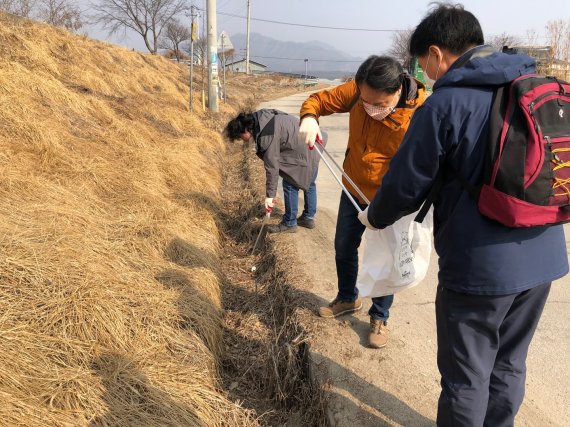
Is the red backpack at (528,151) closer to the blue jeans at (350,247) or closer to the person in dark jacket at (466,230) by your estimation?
the person in dark jacket at (466,230)

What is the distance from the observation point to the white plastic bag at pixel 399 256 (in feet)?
7.27

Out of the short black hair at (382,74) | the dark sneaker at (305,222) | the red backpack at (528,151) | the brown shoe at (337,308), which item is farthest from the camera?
the dark sneaker at (305,222)

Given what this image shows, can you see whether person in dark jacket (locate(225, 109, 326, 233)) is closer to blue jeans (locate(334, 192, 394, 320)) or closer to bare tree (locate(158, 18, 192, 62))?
blue jeans (locate(334, 192, 394, 320))

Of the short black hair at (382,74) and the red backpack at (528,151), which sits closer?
the red backpack at (528,151)

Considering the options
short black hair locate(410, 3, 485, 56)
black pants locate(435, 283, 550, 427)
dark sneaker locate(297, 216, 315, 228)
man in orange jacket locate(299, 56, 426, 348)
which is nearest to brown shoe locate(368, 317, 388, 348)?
man in orange jacket locate(299, 56, 426, 348)

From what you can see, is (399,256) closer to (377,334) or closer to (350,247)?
(350,247)

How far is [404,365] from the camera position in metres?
2.83

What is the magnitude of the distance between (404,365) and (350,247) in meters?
0.84

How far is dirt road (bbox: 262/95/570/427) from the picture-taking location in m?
2.47

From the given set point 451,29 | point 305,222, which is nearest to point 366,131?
point 451,29

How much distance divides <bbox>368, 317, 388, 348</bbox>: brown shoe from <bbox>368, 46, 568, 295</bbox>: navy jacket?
1455 mm

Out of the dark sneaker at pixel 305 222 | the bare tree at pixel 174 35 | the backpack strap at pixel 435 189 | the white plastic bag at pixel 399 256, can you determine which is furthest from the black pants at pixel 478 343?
the bare tree at pixel 174 35

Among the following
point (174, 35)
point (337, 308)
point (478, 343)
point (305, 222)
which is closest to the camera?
point (478, 343)

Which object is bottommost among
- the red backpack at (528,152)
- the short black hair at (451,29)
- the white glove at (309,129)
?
the white glove at (309,129)
